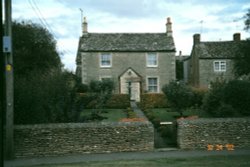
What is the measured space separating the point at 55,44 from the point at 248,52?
19214mm

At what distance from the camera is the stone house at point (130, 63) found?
4512cm

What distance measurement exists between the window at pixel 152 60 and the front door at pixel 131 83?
93.1 inches

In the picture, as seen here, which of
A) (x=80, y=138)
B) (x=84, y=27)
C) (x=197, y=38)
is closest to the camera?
(x=80, y=138)

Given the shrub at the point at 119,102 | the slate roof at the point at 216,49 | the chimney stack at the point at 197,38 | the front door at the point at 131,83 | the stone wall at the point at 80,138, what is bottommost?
the stone wall at the point at 80,138

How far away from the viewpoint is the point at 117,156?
13672 millimetres

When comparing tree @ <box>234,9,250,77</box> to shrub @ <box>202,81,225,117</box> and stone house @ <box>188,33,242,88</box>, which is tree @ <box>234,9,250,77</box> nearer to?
shrub @ <box>202,81,225,117</box>

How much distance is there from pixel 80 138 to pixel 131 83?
100 ft

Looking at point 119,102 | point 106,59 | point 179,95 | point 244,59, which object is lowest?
point 119,102

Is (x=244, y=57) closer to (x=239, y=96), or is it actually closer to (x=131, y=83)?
(x=239, y=96)

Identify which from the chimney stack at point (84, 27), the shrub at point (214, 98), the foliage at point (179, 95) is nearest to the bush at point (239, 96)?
the shrub at point (214, 98)

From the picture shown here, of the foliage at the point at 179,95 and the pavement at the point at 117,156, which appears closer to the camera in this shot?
the pavement at the point at 117,156

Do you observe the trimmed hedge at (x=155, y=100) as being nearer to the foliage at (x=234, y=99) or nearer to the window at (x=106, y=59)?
the window at (x=106, y=59)

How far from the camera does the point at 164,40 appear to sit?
4684cm

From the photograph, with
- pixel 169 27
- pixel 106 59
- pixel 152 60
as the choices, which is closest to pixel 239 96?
pixel 152 60
